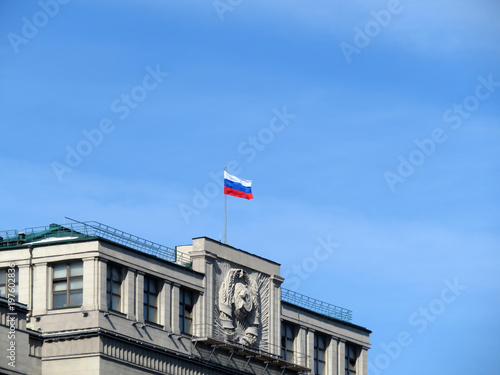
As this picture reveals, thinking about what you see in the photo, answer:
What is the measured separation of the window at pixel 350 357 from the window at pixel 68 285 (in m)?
32.4


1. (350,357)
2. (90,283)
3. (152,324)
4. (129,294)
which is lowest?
(152,324)

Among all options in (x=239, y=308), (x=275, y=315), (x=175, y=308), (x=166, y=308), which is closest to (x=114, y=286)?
(x=166, y=308)

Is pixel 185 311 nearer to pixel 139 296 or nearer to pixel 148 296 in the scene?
pixel 148 296

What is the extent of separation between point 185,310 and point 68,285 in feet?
33.8

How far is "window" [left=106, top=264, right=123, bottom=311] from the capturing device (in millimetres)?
100006

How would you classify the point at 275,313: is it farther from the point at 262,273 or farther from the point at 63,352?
the point at 63,352

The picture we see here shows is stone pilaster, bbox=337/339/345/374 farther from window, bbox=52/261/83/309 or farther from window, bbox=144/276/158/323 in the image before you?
window, bbox=52/261/83/309

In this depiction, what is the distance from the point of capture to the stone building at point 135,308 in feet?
321

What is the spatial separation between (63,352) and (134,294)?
679cm

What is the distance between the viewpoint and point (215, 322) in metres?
108

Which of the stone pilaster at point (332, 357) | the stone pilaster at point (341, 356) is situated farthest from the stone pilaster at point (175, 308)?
the stone pilaster at point (341, 356)

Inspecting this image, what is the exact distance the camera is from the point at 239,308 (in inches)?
4321

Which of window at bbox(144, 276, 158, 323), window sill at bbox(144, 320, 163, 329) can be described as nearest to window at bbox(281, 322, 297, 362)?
window at bbox(144, 276, 158, 323)

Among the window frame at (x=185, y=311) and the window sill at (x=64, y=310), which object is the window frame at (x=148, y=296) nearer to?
the window frame at (x=185, y=311)
